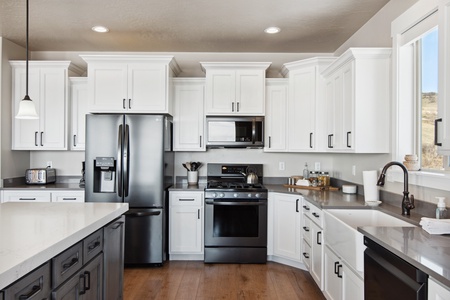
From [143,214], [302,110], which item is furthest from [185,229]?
[302,110]

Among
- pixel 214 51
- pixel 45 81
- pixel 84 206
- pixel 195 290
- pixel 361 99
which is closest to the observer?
pixel 84 206

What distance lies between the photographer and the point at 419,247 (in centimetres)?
149

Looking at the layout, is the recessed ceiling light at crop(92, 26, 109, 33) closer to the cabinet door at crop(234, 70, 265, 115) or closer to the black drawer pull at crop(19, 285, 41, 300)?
the cabinet door at crop(234, 70, 265, 115)

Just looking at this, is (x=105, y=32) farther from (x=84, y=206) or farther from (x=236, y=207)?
(x=236, y=207)

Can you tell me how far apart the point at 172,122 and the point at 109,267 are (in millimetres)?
2283

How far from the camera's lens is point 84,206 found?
7.63ft

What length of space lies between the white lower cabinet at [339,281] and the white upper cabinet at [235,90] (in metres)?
1.96

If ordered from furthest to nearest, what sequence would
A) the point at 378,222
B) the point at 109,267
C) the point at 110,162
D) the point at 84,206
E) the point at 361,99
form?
the point at 110,162, the point at 361,99, the point at 378,222, the point at 84,206, the point at 109,267

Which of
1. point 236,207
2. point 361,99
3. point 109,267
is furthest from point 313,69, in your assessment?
point 109,267

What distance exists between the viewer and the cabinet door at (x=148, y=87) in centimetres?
381

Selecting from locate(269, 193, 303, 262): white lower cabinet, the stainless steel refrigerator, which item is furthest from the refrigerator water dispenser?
locate(269, 193, 303, 262): white lower cabinet

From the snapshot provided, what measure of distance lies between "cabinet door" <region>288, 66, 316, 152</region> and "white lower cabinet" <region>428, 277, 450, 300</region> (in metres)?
2.65

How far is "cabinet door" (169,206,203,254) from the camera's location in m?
3.83

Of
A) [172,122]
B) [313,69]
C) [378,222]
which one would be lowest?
[378,222]
